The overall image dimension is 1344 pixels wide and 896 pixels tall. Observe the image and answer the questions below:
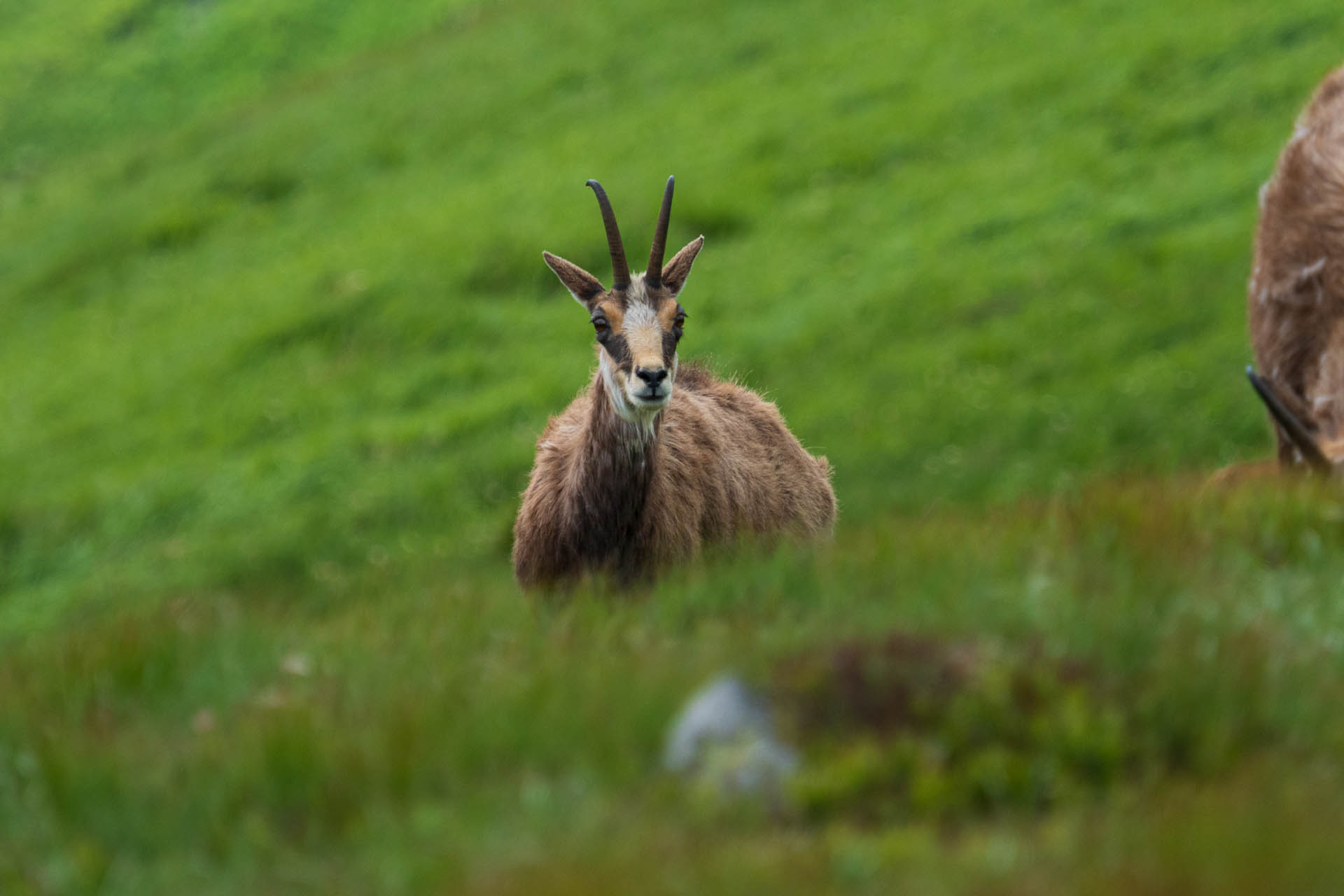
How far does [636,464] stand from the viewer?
908 centimetres

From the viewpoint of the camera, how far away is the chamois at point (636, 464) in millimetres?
9055

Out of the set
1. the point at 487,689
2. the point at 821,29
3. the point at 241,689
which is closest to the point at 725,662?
the point at 487,689

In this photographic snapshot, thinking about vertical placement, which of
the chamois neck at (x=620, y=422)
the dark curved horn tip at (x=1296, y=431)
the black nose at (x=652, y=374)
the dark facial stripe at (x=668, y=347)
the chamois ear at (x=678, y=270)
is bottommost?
the dark curved horn tip at (x=1296, y=431)

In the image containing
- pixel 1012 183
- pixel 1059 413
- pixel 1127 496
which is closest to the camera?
pixel 1127 496

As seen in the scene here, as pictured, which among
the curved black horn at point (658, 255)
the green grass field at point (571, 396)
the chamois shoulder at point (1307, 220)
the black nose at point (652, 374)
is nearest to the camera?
the green grass field at point (571, 396)

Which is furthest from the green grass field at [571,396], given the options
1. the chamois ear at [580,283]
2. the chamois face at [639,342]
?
the chamois ear at [580,283]

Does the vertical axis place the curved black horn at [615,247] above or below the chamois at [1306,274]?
above

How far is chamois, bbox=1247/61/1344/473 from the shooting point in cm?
888

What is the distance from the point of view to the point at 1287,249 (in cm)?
999

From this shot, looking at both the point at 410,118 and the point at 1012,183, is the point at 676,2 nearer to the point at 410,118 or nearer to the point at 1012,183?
the point at 410,118

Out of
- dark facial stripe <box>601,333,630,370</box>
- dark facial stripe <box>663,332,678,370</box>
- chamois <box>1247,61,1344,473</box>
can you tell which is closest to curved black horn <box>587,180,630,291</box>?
dark facial stripe <box>601,333,630,370</box>

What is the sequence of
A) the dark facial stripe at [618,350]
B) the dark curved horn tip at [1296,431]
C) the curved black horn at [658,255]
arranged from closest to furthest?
1. the dark curved horn tip at [1296,431]
2. the dark facial stripe at [618,350]
3. the curved black horn at [658,255]

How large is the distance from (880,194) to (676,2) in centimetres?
1285

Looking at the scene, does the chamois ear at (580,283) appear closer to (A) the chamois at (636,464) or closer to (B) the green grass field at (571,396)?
(A) the chamois at (636,464)
